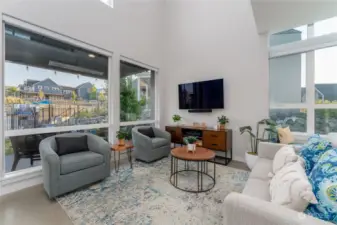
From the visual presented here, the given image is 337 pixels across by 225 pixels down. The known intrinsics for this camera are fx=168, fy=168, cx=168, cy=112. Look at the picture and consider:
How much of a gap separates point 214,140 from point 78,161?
2.64 m

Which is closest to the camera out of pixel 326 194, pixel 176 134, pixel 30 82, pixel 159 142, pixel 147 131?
pixel 326 194

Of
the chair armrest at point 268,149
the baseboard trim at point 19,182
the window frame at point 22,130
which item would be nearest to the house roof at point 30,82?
the window frame at point 22,130

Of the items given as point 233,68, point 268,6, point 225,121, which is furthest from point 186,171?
point 268,6

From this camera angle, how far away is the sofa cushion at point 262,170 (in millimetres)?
1898

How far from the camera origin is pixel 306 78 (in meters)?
3.14

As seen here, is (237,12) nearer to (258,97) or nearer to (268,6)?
(268,6)

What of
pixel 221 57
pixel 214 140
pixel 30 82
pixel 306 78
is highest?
pixel 221 57

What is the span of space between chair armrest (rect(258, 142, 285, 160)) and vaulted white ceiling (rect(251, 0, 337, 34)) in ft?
6.37

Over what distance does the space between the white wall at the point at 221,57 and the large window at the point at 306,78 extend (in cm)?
26

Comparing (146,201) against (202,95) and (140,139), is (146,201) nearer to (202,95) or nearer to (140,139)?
(140,139)

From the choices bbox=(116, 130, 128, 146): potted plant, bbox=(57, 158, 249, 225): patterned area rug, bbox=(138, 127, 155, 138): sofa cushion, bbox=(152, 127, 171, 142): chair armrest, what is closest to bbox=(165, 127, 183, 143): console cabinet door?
bbox=(152, 127, 171, 142): chair armrest

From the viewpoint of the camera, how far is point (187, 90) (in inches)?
179

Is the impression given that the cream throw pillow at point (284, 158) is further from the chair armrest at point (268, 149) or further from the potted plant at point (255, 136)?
the potted plant at point (255, 136)

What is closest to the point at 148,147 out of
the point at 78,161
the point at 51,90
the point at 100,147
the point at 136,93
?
the point at 100,147
